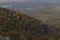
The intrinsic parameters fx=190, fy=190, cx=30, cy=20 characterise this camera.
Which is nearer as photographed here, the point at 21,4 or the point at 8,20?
the point at 8,20

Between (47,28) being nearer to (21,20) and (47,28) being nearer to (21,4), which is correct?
(21,20)

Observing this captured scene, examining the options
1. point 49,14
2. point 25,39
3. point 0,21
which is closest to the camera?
point 25,39

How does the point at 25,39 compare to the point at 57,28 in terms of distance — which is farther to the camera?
the point at 57,28

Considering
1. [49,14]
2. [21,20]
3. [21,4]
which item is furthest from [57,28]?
[21,4]

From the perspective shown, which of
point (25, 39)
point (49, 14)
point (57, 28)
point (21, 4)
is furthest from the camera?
point (21, 4)

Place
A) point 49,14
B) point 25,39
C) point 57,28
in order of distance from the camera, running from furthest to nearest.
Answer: point 49,14 < point 57,28 < point 25,39

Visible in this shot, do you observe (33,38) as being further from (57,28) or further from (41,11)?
(41,11)

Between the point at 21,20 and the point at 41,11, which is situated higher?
the point at 21,20

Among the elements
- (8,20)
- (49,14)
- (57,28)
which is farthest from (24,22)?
(49,14)

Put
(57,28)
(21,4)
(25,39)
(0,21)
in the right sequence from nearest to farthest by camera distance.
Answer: (25,39), (0,21), (57,28), (21,4)
